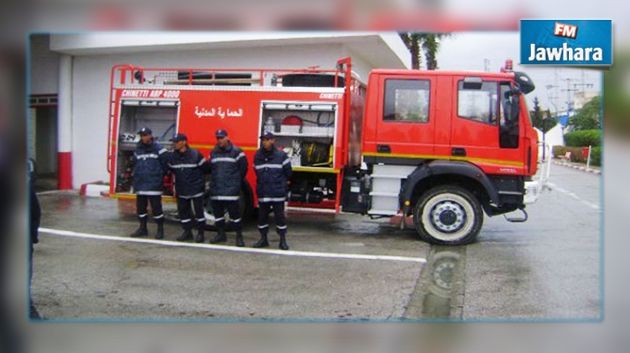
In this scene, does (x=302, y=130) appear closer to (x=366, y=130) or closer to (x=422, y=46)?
(x=366, y=130)

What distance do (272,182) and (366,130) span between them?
4.00 feet

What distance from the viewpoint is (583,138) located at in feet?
16.0

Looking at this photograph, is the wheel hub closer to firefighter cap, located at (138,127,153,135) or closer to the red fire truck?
the red fire truck

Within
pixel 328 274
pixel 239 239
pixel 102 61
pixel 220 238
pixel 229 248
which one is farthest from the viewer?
pixel 102 61

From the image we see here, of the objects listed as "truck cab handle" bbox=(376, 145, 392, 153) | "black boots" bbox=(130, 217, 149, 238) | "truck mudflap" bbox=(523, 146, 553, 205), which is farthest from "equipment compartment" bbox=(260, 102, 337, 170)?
"truck mudflap" bbox=(523, 146, 553, 205)

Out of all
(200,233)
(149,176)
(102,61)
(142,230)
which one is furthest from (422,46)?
(102,61)

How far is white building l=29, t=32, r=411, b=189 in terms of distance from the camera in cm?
489

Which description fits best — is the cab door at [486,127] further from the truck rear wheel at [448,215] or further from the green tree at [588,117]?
the green tree at [588,117]

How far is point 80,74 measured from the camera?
7.74 metres

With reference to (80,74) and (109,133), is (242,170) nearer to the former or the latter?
(109,133)

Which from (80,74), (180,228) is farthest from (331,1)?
(80,74)

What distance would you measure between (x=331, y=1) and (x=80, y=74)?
4.76 m

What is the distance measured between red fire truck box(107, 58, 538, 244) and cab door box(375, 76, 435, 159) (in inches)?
0.4

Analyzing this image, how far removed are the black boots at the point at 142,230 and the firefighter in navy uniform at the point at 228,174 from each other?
30.8 inches
